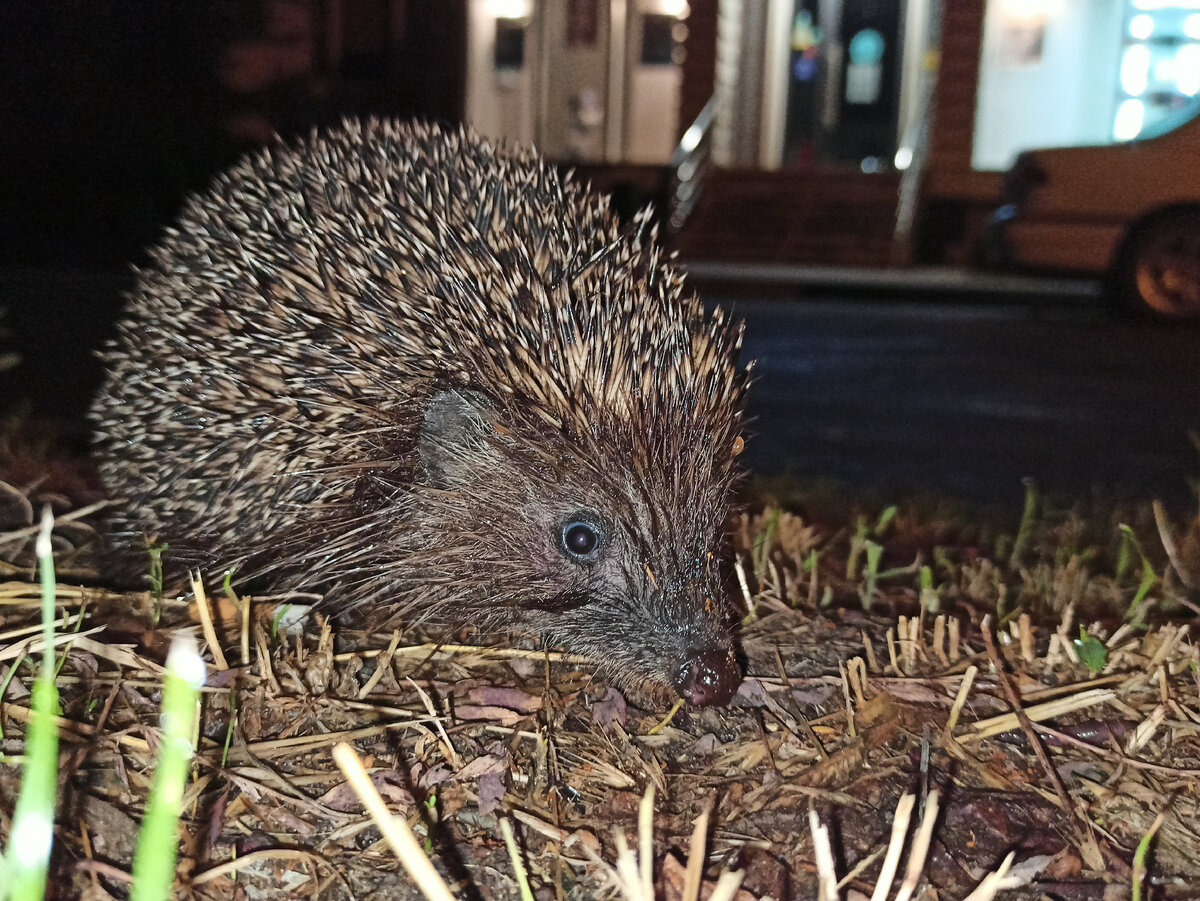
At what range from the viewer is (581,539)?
246 cm

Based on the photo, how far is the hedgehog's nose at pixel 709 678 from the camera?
212cm

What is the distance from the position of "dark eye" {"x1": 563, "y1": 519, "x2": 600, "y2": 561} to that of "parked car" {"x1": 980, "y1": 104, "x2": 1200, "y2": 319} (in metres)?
3.80

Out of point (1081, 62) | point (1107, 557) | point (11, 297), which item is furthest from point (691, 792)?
point (1081, 62)

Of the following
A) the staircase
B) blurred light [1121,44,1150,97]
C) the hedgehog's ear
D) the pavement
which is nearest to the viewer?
the hedgehog's ear

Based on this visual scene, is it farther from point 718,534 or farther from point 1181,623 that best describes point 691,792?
point 1181,623

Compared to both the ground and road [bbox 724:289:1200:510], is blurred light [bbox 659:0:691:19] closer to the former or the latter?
road [bbox 724:289:1200:510]

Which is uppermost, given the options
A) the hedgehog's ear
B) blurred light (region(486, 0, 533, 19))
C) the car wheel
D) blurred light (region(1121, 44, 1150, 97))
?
blurred light (region(486, 0, 533, 19))

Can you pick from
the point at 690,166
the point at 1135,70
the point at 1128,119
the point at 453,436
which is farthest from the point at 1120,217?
the point at 690,166

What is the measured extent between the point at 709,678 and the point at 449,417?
0.98m

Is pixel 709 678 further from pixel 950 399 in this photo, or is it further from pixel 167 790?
pixel 950 399

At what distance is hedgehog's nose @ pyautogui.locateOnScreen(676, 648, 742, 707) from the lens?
2123 mm

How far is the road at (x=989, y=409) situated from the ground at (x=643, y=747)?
5.34 feet

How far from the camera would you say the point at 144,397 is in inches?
115

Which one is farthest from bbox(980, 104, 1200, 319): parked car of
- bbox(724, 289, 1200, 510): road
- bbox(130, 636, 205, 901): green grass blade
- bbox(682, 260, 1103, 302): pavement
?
bbox(130, 636, 205, 901): green grass blade
